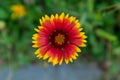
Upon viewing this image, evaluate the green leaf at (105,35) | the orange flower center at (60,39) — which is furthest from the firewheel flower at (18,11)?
the orange flower center at (60,39)

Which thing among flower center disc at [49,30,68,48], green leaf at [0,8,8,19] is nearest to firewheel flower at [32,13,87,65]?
flower center disc at [49,30,68,48]

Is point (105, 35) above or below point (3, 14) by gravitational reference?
below

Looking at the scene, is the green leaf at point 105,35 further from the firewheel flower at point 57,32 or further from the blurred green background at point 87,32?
the firewheel flower at point 57,32

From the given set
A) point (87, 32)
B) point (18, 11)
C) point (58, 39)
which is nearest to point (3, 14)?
point (18, 11)

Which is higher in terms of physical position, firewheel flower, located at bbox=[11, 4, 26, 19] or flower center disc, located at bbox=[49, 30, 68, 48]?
firewheel flower, located at bbox=[11, 4, 26, 19]

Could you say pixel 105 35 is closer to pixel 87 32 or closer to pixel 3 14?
pixel 87 32

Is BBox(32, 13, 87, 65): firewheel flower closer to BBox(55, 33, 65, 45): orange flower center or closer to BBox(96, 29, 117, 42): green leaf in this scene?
BBox(55, 33, 65, 45): orange flower center

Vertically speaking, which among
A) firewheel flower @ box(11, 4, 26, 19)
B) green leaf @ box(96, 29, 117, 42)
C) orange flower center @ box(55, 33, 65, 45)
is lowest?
green leaf @ box(96, 29, 117, 42)

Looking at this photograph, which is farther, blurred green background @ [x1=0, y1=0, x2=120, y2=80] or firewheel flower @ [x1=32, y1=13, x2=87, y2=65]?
blurred green background @ [x1=0, y1=0, x2=120, y2=80]
